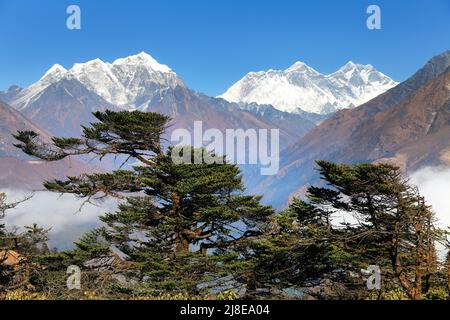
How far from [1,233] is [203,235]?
483 inches

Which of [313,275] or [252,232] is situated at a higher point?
[252,232]

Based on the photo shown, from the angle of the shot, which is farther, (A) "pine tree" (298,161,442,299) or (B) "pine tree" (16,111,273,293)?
(B) "pine tree" (16,111,273,293)

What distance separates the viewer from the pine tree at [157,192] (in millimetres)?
27594

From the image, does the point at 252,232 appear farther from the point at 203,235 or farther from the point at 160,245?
the point at 160,245

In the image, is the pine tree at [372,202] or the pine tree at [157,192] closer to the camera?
the pine tree at [372,202]

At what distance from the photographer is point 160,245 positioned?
29.0 meters

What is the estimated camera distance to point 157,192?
29.2 meters

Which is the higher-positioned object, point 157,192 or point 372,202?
point 157,192

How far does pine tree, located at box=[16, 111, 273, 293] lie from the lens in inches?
1086

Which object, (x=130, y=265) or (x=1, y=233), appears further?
(x=1, y=233)

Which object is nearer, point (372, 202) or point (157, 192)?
point (372, 202)
